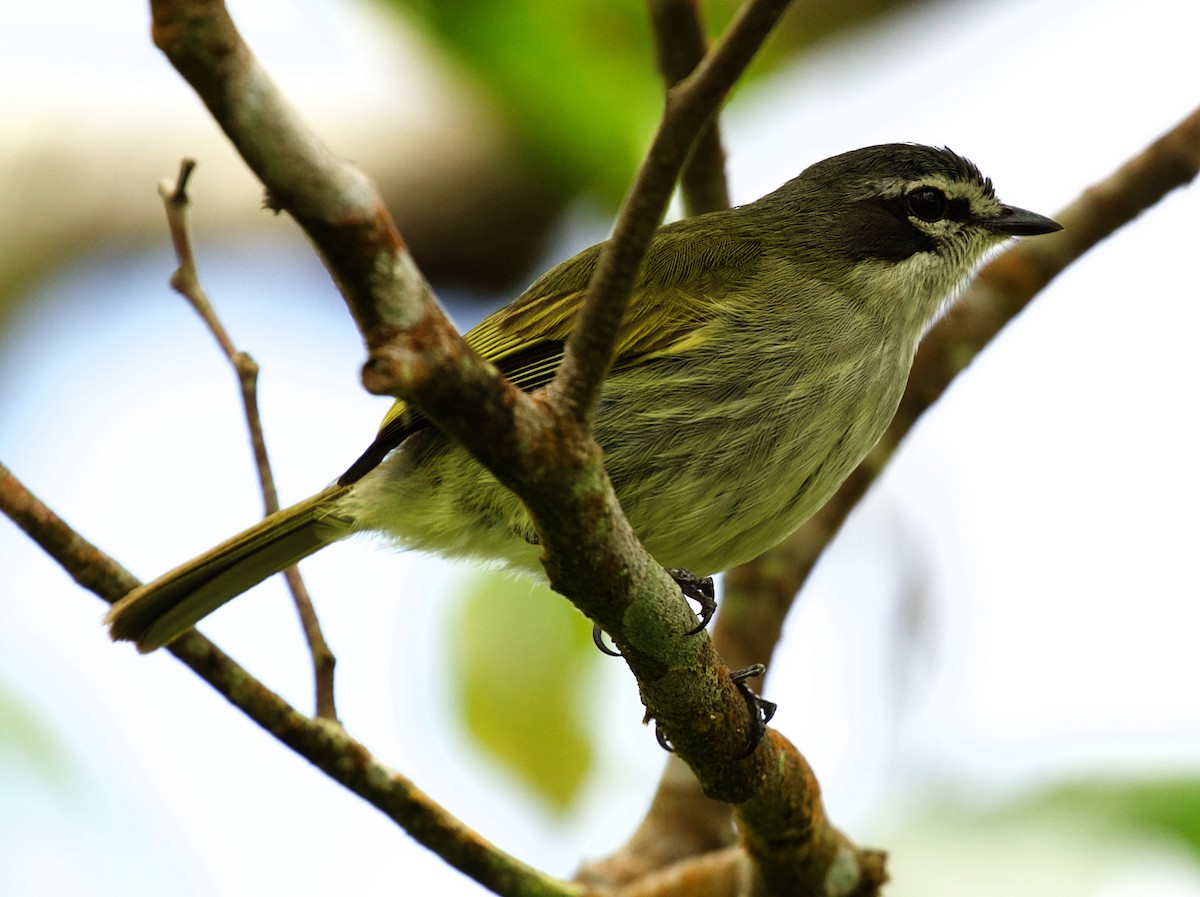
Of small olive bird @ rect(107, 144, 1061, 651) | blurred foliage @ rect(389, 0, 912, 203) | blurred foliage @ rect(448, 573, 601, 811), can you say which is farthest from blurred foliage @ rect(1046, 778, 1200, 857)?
blurred foliage @ rect(389, 0, 912, 203)

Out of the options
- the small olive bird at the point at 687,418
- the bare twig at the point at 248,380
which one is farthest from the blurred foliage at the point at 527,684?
the bare twig at the point at 248,380

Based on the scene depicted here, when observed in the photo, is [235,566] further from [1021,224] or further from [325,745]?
[1021,224]

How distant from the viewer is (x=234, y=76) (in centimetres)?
159

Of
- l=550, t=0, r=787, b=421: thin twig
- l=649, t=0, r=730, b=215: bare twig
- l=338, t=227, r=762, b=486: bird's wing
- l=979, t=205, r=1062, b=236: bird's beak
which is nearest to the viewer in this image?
l=550, t=0, r=787, b=421: thin twig

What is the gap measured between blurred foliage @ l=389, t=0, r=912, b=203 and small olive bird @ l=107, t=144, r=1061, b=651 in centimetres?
65

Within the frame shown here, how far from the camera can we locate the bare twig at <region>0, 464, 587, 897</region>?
2.75 meters

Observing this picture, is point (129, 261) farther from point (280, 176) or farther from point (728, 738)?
point (280, 176)

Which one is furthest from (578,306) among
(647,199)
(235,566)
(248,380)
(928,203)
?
(647,199)

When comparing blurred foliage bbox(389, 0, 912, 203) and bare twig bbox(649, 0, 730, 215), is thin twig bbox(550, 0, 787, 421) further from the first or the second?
blurred foliage bbox(389, 0, 912, 203)

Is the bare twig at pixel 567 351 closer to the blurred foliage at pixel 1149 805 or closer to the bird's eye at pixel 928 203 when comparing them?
the blurred foliage at pixel 1149 805

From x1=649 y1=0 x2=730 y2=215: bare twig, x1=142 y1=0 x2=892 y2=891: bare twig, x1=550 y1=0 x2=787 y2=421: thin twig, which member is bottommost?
x1=142 y1=0 x2=892 y2=891: bare twig

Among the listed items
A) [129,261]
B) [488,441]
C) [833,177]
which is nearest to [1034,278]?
[833,177]

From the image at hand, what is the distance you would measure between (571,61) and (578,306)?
1.30 meters

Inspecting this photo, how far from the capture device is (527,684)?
450 cm
